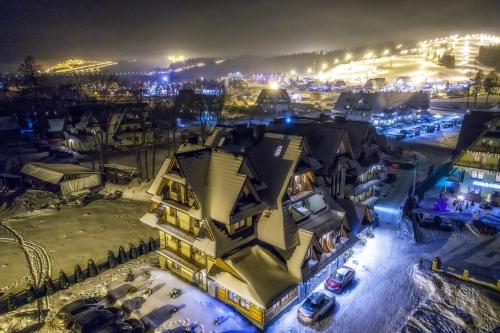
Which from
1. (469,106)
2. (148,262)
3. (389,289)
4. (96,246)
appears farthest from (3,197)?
(469,106)

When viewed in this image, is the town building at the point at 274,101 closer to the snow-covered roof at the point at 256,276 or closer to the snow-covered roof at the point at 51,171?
the snow-covered roof at the point at 51,171

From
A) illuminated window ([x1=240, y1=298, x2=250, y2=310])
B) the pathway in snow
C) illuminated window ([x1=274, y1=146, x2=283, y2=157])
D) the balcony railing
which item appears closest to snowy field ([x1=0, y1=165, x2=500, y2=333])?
illuminated window ([x1=240, y1=298, x2=250, y2=310])

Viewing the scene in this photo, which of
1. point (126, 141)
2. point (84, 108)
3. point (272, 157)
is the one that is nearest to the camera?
point (272, 157)

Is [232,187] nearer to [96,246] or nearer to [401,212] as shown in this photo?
[96,246]

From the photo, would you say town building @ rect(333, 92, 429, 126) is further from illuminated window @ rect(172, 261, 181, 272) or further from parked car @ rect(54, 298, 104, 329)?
parked car @ rect(54, 298, 104, 329)

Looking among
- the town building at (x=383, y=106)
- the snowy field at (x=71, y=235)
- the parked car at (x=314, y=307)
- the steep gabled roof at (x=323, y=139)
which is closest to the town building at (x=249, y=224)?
the parked car at (x=314, y=307)

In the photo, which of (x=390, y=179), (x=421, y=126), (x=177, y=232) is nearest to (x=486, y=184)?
(x=390, y=179)

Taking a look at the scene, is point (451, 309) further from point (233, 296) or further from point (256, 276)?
point (233, 296)
